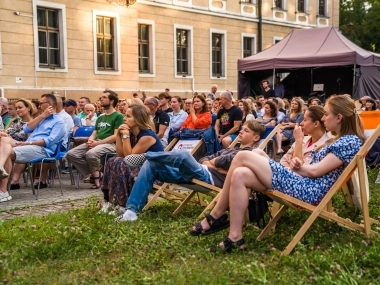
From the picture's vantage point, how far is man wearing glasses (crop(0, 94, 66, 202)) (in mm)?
7723

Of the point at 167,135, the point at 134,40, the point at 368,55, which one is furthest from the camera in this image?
the point at 134,40

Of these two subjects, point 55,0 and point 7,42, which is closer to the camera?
point 7,42

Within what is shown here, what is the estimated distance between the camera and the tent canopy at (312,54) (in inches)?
614

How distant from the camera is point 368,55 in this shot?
15.8 m

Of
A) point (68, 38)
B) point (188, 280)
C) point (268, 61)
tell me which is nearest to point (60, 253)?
point (188, 280)

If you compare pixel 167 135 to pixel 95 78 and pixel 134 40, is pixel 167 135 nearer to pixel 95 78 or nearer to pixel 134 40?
pixel 95 78

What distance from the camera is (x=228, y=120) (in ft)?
→ 32.8

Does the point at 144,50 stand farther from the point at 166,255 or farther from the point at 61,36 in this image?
the point at 166,255

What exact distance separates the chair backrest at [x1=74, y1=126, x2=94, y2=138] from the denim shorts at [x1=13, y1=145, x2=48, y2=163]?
1.57 metres

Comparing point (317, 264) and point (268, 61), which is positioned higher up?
point (268, 61)

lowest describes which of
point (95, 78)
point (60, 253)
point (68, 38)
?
point (60, 253)

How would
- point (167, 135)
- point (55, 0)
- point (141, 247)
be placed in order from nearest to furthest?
point (141, 247) → point (167, 135) → point (55, 0)

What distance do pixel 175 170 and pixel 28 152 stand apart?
304cm

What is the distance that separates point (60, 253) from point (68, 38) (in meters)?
14.8
